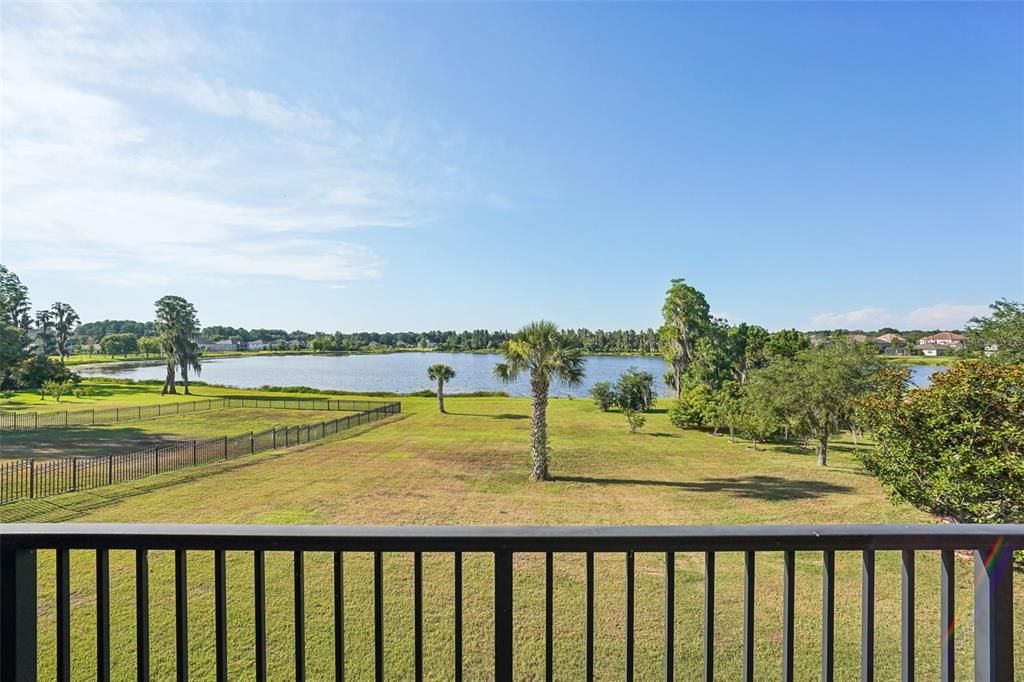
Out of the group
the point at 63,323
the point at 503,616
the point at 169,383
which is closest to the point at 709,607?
the point at 503,616

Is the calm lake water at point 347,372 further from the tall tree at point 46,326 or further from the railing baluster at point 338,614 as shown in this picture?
the railing baluster at point 338,614

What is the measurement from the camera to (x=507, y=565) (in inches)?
40.7

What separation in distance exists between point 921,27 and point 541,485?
979 cm

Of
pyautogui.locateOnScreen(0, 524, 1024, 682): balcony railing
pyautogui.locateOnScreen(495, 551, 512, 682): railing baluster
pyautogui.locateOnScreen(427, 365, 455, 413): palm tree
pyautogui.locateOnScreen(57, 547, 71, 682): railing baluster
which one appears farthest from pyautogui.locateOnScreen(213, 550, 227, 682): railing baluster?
pyautogui.locateOnScreen(427, 365, 455, 413): palm tree

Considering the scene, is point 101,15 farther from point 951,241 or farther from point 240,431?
point 951,241

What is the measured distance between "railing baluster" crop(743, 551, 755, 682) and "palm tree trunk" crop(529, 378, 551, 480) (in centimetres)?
842

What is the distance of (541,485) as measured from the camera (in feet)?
29.2

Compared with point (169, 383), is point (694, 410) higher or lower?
lower

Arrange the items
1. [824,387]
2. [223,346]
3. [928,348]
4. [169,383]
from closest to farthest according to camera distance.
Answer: [824,387]
[928,348]
[169,383]
[223,346]

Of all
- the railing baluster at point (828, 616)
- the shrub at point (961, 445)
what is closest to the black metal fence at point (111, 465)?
the railing baluster at point (828, 616)

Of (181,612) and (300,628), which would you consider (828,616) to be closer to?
(300,628)

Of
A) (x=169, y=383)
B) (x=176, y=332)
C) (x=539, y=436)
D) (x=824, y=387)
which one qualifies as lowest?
(x=169, y=383)

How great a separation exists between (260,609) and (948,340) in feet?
60.6

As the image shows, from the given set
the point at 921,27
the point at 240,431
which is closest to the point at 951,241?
the point at 921,27
